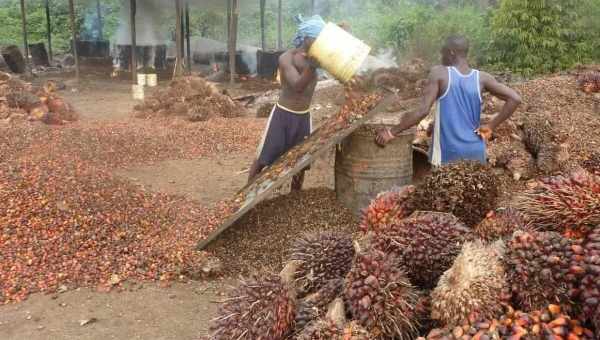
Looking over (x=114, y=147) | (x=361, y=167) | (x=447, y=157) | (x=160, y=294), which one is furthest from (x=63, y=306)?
(x=114, y=147)

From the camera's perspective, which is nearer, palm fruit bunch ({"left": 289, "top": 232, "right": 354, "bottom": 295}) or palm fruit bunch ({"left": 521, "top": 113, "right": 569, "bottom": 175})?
palm fruit bunch ({"left": 289, "top": 232, "right": 354, "bottom": 295})

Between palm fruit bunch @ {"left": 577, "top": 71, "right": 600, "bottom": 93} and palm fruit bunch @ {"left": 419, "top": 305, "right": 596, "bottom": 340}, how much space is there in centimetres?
848

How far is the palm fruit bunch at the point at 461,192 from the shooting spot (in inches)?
85.7

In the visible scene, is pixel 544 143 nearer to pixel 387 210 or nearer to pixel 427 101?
pixel 427 101

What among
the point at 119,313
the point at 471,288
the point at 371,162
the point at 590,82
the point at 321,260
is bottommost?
the point at 119,313

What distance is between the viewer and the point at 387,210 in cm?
233

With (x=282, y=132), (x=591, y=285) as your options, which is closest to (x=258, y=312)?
(x=591, y=285)

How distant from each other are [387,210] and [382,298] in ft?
Result: 2.08

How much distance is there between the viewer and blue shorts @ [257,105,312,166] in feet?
16.4

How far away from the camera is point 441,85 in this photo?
4.08 metres

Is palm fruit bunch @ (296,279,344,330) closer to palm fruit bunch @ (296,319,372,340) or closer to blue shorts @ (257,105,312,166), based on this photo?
palm fruit bunch @ (296,319,372,340)

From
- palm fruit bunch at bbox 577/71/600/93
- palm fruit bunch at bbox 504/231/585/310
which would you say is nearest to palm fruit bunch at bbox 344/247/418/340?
palm fruit bunch at bbox 504/231/585/310

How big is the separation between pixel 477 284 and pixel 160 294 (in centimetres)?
280

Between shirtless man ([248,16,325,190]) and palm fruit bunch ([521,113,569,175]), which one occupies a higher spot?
shirtless man ([248,16,325,190])
